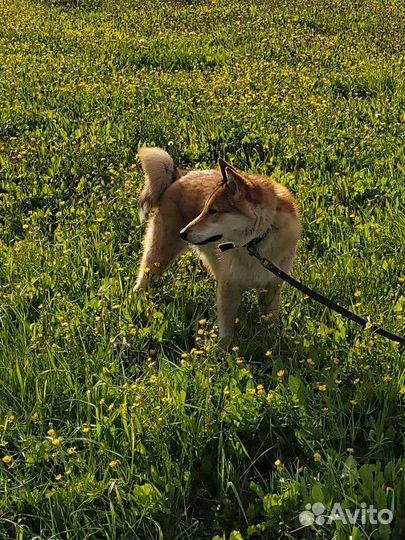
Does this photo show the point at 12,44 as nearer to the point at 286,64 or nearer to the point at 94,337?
the point at 286,64

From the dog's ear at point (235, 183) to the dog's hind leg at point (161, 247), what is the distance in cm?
76

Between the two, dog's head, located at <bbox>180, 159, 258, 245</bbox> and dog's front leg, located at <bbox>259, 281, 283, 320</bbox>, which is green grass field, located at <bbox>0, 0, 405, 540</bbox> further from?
dog's head, located at <bbox>180, 159, 258, 245</bbox>

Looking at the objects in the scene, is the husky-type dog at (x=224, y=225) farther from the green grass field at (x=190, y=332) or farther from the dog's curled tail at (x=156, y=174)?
the green grass field at (x=190, y=332)

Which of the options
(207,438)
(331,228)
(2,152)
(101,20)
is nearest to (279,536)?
(207,438)

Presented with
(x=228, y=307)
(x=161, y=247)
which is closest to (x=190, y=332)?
(x=228, y=307)

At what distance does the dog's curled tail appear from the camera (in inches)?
173

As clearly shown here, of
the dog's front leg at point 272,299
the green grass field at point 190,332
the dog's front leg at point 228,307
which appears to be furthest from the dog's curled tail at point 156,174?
the dog's front leg at point 272,299

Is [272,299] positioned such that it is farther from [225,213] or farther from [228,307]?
[225,213]

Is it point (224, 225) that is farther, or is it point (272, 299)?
point (272, 299)

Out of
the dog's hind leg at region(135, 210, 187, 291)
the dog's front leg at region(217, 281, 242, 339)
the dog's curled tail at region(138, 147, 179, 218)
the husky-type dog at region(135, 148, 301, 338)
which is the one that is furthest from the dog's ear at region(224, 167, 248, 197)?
the dog's curled tail at region(138, 147, 179, 218)

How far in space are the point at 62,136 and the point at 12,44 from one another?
195 inches

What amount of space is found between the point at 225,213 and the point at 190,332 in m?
0.81

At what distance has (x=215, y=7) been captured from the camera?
521 inches

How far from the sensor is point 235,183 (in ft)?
11.8
